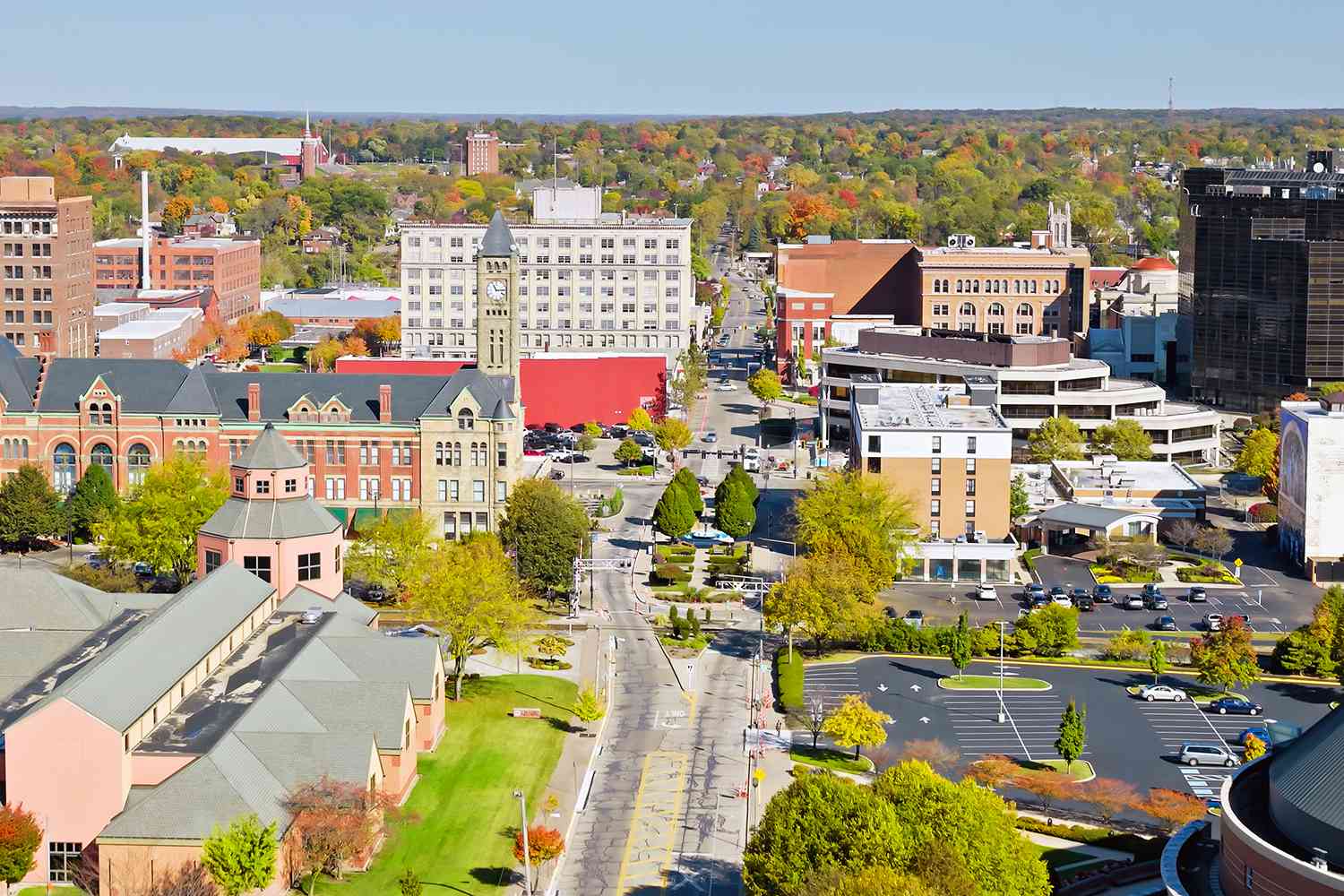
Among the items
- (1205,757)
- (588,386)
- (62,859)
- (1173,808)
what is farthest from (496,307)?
(1173,808)

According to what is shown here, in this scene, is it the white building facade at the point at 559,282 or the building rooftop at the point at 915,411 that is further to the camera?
the white building facade at the point at 559,282

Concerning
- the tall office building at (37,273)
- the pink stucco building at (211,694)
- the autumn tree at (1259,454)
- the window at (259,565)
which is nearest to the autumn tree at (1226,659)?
the pink stucco building at (211,694)

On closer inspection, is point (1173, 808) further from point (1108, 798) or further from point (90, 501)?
point (90, 501)

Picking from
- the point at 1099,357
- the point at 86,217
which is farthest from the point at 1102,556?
the point at 86,217

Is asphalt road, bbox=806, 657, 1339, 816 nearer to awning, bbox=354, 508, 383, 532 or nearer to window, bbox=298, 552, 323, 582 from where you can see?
window, bbox=298, 552, 323, 582

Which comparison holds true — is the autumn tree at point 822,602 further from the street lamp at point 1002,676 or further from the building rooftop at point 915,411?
the building rooftop at point 915,411
